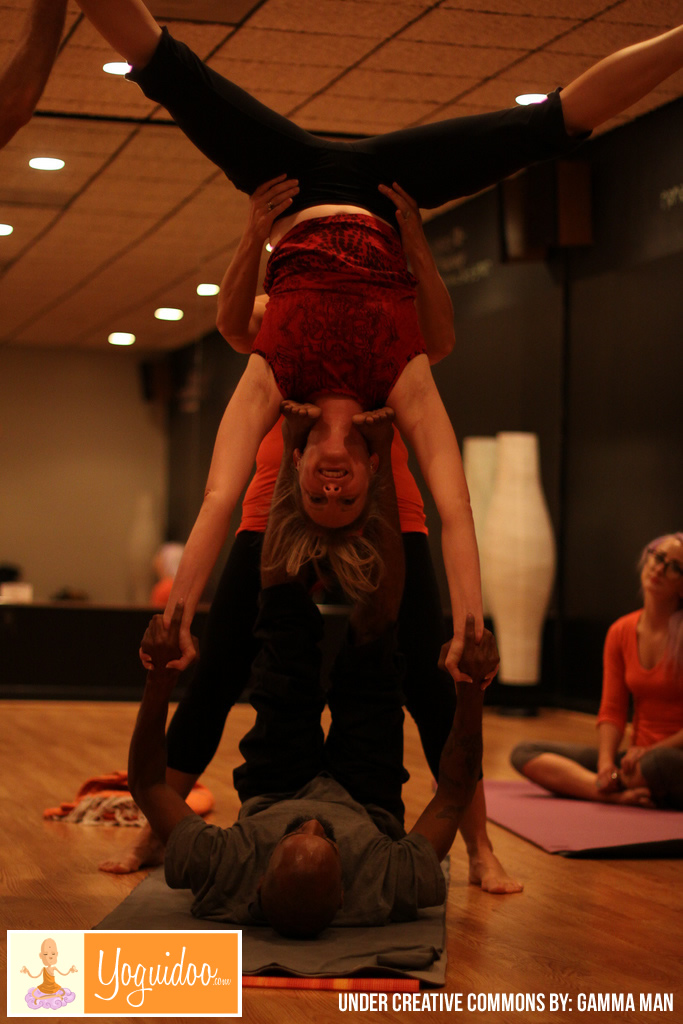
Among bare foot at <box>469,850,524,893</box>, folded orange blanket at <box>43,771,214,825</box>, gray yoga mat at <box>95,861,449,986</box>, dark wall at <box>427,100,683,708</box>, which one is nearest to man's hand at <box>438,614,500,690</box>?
gray yoga mat at <box>95,861,449,986</box>

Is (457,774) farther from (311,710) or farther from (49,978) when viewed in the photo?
(49,978)

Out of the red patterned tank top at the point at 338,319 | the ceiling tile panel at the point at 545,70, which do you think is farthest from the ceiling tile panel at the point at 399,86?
the red patterned tank top at the point at 338,319

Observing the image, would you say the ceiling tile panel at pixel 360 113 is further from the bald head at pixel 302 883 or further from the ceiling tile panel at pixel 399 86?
the bald head at pixel 302 883

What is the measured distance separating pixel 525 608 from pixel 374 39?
3.08 metres

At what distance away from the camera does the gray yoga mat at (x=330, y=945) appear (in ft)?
7.53

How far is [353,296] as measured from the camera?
270 cm

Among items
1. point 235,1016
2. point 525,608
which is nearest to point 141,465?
point 525,608

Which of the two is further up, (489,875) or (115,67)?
(115,67)

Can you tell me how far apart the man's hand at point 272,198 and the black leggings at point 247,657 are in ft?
2.58

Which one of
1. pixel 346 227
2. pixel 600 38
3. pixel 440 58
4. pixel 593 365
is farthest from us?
pixel 593 365

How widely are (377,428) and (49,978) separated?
1296 millimetres

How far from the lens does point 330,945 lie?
8.02 ft

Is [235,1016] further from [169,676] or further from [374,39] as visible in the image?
[374,39]

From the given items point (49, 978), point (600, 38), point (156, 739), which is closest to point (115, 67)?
point (600, 38)
